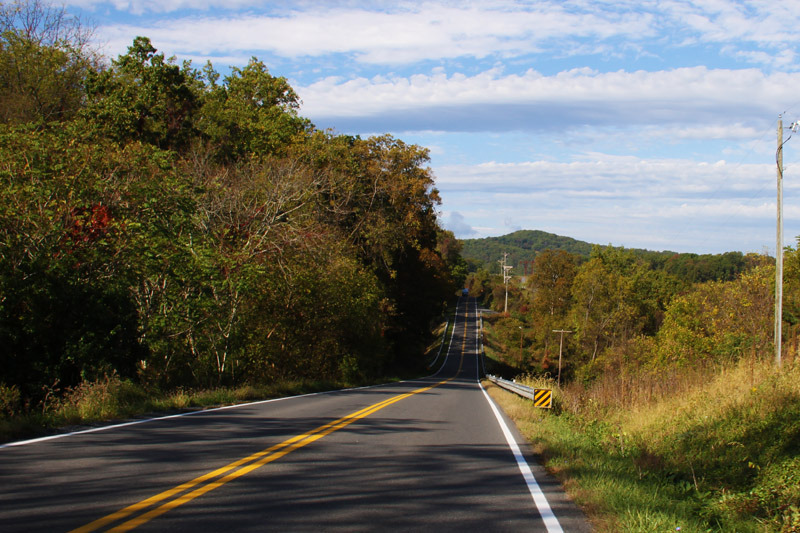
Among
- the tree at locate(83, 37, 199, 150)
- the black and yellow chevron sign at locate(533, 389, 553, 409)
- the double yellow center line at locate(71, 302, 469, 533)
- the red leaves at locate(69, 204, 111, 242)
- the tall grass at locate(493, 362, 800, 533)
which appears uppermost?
the tree at locate(83, 37, 199, 150)

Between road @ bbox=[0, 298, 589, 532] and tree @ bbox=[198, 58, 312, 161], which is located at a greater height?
tree @ bbox=[198, 58, 312, 161]

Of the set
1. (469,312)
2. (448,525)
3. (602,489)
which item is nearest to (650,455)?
(602,489)

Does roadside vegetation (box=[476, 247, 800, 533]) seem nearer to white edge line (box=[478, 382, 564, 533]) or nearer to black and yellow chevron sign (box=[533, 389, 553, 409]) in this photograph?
black and yellow chevron sign (box=[533, 389, 553, 409])

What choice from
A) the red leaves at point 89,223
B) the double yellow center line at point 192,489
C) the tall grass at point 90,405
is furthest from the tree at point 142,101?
the double yellow center line at point 192,489

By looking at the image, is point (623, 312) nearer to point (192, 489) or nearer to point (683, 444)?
point (683, 444)

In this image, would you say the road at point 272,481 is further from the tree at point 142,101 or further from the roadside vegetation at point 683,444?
the tree at point 142,101

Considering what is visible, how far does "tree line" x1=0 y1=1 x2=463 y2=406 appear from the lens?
15789mm

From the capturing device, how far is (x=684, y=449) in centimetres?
1091

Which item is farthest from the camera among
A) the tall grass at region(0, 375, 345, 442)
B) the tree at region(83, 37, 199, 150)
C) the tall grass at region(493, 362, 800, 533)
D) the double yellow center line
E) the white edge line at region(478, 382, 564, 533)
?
the tree at region(83, 37, 199, 150)

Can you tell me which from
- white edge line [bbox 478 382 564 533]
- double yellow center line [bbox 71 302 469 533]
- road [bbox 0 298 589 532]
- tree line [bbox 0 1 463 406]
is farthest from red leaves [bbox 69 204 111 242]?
white edge line [bbox 478 382 564 533]

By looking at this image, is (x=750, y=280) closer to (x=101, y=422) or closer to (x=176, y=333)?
(x=176, y=333)

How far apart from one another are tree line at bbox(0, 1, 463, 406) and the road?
483 centimetres

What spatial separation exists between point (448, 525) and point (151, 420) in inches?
285

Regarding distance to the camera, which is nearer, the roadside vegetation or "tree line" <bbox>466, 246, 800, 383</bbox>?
the roadside vegetation
